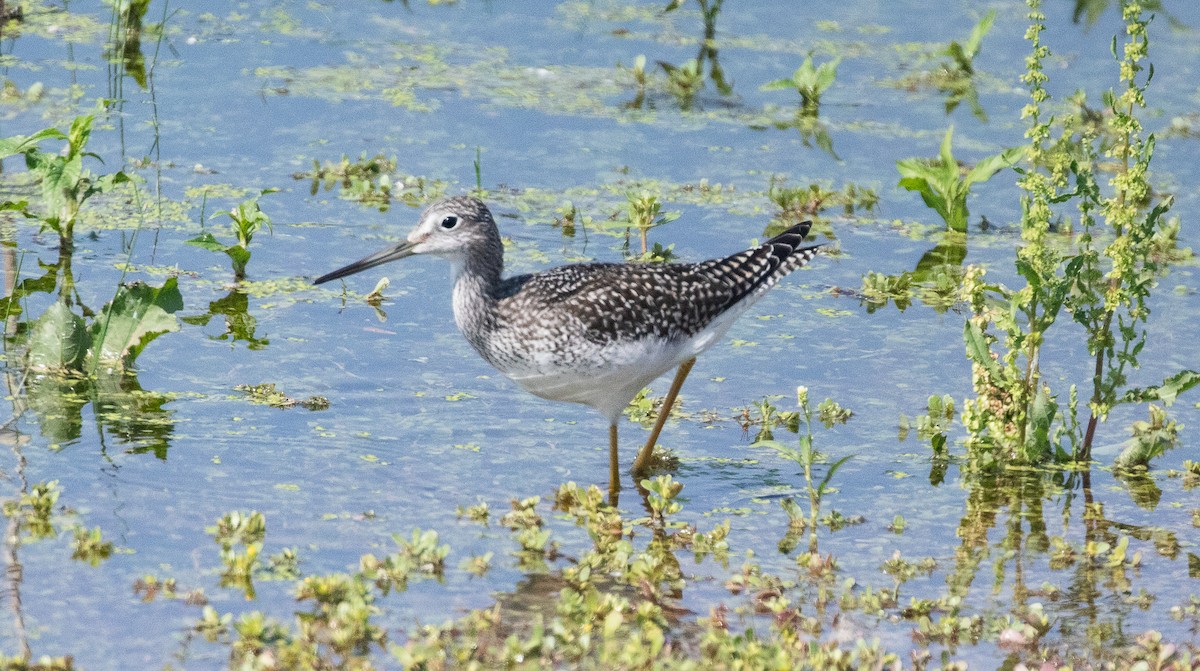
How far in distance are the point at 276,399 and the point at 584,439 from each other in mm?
1628

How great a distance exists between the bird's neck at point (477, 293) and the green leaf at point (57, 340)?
195 cm

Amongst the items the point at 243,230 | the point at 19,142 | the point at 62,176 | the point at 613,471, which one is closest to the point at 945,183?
the point at 613,471

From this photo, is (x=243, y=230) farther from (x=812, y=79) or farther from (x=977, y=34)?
(x=977, y=34)

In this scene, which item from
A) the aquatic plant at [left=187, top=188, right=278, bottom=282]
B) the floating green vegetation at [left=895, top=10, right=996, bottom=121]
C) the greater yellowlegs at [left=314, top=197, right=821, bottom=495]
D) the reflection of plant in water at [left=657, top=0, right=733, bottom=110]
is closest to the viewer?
the greater yellowlegs at [left=314, top=197, right=821, bottom=495]

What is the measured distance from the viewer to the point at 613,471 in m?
7.59

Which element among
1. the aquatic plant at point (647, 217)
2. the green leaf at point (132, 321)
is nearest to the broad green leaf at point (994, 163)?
the aquatic plant at point (647, 217)

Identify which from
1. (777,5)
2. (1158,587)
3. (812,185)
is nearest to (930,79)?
(777,5)

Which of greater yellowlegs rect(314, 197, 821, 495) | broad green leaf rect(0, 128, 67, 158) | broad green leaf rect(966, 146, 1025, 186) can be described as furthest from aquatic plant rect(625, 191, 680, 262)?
broad green leaf rect(0, 128, 67, 158)

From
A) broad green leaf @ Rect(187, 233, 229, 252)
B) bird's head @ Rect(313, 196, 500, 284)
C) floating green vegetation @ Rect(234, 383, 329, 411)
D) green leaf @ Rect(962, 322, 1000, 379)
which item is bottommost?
floating green vegetation @ Rect(234, 383, 329, 411)

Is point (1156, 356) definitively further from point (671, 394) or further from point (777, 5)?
point (777, 5)

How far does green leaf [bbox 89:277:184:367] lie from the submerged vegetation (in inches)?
0.6

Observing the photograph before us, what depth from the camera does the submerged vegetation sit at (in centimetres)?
596

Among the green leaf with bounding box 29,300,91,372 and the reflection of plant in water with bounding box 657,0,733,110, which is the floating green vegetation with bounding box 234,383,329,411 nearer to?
the green leaf with bounding box 29,300,91,372

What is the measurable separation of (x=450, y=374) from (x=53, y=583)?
3104 millimetres
